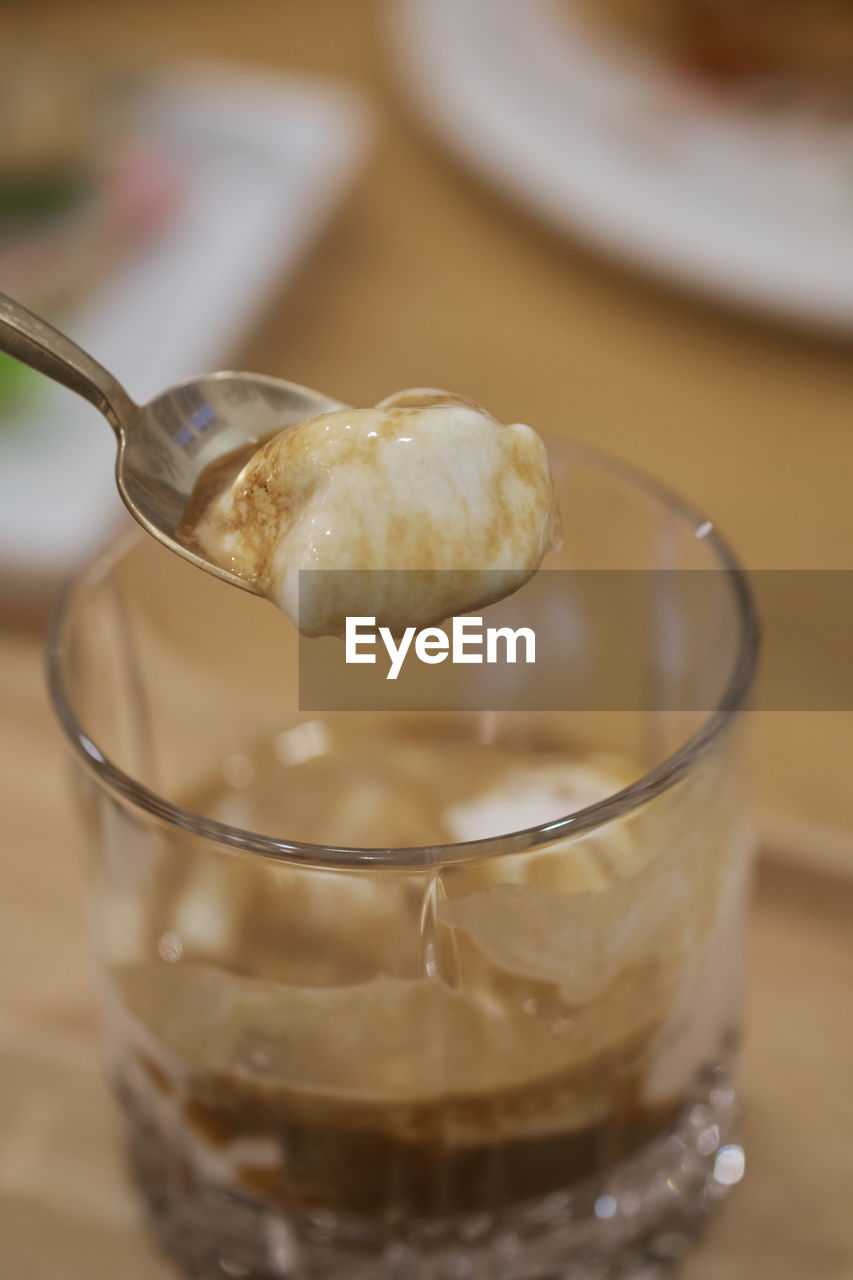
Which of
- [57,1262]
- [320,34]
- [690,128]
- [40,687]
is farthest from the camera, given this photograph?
[320,34]

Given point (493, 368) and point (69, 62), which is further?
point (69, 62)

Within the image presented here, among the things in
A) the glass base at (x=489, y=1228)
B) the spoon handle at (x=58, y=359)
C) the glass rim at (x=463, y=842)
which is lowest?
the glass base at (x=489, y=1228)

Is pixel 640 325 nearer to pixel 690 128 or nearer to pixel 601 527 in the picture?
pixel 690 128

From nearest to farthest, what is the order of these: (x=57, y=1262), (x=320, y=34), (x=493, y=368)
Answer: (x=57, y=1262)
(x=493, y=368)
(x=320, y=34)

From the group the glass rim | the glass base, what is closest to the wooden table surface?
the glass base

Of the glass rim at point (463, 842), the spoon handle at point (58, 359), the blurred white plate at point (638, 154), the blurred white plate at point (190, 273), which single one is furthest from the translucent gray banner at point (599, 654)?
the blurred white plate at point (638, 154)

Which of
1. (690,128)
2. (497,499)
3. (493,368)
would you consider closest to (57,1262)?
(497,499)

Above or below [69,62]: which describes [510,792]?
below

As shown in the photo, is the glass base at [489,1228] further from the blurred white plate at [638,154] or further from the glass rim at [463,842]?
the blurred white plate at [638,154]
